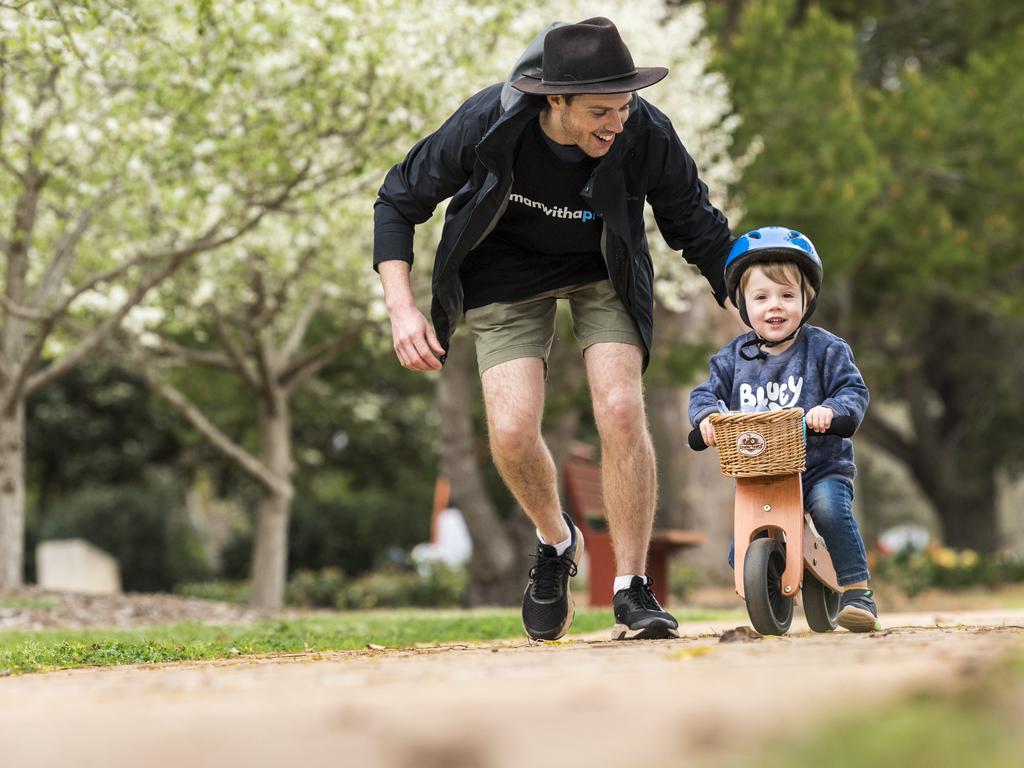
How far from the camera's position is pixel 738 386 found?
5141 mm

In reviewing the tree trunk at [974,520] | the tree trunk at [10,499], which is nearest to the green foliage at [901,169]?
the tree trunk at [974,520]

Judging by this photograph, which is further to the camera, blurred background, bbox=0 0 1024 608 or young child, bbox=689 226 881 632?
blurred background, bbox=0 0 1024 608

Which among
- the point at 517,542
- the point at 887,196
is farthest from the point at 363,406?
the point at 887,196

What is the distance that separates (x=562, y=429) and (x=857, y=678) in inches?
531

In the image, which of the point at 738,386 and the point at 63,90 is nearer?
the point at 738,386

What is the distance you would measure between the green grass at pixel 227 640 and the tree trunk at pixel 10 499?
4694 mm

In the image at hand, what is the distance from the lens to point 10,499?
481 inches

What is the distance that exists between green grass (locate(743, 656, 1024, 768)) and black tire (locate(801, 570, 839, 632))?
3.06 metres

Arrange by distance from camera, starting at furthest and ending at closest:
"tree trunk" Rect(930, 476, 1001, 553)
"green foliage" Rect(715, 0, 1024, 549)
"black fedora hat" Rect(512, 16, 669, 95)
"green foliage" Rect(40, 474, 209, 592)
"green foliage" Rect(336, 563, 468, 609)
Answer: "tree trunk" Rect(930, 476, 1001, 553), "green foliage" Rect(40, 474, 209, 592), "green foliage" Rect(336, 563, 468, 609), "green foliage" Rect(715, 0, 1024, 549), "black fedora hat" Rect(512, 16, 669, 95)

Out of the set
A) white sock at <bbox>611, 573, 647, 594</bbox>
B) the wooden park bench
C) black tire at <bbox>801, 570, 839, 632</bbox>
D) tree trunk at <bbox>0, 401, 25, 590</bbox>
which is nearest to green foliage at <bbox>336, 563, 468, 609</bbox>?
the wooden park bench

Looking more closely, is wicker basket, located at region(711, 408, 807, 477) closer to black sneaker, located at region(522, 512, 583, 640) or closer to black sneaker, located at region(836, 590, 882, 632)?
black sneaker, located at region(836, 590, 882, 632)

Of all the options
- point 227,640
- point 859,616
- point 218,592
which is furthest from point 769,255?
point 218,592

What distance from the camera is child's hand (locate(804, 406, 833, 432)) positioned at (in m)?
4.69

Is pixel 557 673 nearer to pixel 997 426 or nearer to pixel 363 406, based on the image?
pixel 363 406
